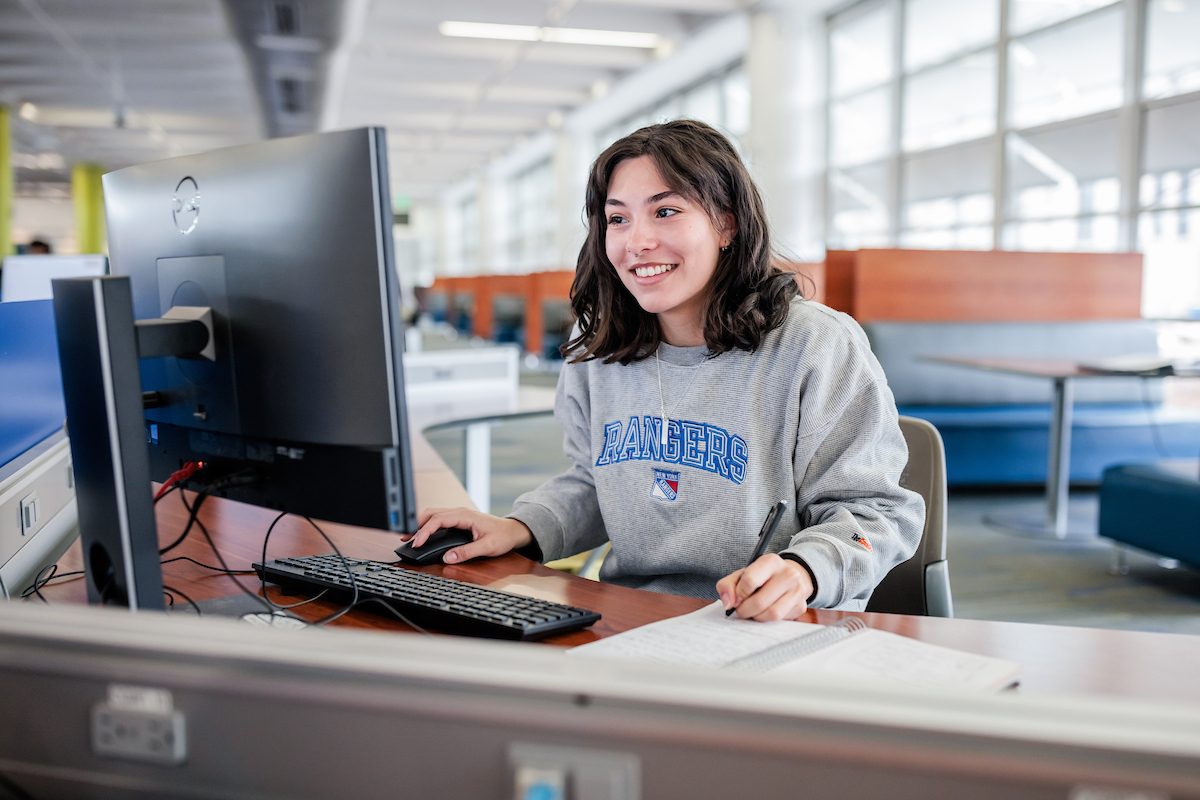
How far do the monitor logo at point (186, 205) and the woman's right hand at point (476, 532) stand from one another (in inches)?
20.7

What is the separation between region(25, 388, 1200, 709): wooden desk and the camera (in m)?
0.91

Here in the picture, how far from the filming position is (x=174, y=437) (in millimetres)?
1133

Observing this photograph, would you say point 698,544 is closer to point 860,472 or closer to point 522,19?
point 860,472

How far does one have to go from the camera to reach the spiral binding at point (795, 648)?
0.88 meters

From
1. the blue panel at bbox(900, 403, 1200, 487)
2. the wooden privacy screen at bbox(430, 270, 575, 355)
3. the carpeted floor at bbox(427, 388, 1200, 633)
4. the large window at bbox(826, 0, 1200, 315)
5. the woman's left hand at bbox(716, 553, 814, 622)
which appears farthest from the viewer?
the wooden privacy screen at bbox(430, 270, 575, 355)

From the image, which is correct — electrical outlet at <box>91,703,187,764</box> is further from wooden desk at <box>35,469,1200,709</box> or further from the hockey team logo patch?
the hockey team logo patch

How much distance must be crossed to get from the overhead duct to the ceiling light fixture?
4.51ft

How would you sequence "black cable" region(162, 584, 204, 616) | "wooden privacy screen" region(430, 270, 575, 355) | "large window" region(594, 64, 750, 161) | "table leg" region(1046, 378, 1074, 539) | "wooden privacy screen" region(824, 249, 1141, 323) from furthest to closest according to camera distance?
"large window" region(594, 64, 750, 161)
"wooden privacy screen" region(430, 270, 575, 355)
"wooden privacy screen" region(824, 249, 1141, 323)
"table leg" region(1046, 378, 1074, 539)
"black cable" region(162, 584, 204, 616)

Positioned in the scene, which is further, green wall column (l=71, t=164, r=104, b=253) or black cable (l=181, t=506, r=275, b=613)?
green wall column (l=71, t=164, r=104, b=253)

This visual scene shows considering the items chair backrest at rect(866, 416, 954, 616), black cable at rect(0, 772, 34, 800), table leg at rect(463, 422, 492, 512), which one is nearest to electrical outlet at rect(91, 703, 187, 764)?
black cable at rect(0, 772, 34, 800)

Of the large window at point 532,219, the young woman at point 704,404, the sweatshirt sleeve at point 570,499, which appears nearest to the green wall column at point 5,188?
the large window at point 532,219

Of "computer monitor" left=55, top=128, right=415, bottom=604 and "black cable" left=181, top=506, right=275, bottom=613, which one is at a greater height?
"computer monitor" left=55, top=128, right=415, bottom=604

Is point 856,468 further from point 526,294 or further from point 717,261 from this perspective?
point 526,294

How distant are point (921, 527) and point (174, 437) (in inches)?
36.7
